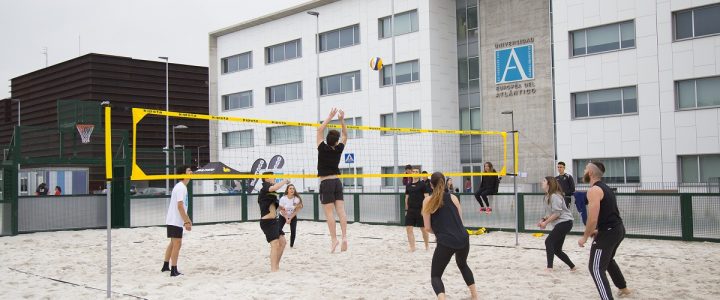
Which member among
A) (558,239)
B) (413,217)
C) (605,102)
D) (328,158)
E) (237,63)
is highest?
(237,63)

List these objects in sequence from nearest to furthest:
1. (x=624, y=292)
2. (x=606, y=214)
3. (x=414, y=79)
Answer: (x=606, y=214) → (x=624, y=292) → (x=414, y=79)

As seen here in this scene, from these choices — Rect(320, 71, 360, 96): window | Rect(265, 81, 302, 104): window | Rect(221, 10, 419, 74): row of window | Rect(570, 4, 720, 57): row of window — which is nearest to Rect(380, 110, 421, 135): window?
Rect(320, 71, 360, 96): window

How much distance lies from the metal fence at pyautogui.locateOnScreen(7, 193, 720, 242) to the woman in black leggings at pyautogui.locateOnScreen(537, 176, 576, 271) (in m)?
3.43

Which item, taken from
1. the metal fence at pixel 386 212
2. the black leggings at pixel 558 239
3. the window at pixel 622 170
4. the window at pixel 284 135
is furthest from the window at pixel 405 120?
the black leggings at pixel 558 239

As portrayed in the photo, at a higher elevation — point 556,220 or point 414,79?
point 414,79

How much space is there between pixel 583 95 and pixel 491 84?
5.34 m

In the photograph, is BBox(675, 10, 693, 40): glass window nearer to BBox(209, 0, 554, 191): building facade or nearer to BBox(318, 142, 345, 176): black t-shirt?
BBox(209, 0, 554, 191): building facade

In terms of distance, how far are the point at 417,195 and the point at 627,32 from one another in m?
18.5

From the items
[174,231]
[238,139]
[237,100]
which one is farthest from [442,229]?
[237,100]

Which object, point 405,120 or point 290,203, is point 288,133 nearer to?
point 405,120

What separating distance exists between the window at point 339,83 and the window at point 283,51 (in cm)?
295

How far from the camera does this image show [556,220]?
960 centimetres

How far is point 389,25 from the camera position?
3409 cm

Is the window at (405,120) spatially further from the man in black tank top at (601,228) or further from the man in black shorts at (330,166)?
the man in black tank top at (601,228)
